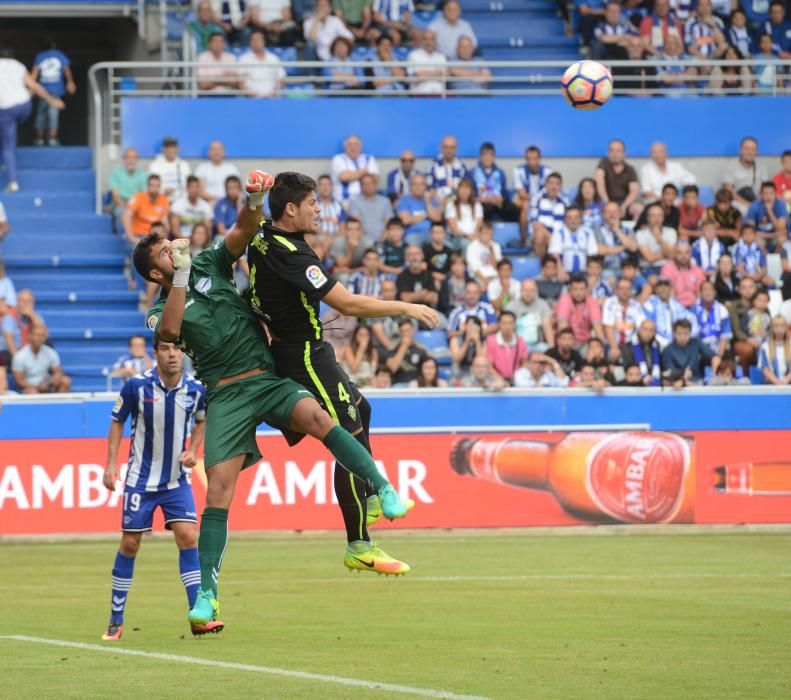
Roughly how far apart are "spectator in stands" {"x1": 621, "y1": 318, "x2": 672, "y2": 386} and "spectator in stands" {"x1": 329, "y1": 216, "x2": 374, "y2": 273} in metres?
3.87

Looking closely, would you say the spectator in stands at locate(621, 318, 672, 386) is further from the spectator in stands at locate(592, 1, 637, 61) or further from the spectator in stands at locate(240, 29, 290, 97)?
the spectator in stands at locate(240, 29, 290, 97)

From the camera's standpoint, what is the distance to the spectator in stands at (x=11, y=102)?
78.5 ft

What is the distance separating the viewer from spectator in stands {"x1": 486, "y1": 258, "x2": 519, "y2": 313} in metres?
21.5

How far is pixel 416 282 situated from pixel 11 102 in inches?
281

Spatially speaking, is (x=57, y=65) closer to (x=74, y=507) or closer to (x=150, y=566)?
(x=74, y=507)

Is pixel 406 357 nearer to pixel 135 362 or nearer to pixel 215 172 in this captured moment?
pixel 135 362

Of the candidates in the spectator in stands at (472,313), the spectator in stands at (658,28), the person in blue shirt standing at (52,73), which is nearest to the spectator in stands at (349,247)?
the spectator in stands at (472,313)

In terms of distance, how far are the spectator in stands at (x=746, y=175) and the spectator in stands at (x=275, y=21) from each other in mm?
7211

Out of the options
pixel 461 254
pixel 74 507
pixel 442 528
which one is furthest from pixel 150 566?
pixel 461 254

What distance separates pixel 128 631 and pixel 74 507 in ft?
24.6

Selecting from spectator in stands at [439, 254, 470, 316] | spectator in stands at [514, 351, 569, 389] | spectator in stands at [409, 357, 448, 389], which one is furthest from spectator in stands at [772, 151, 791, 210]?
spectator in stands at [409, 357, 448, 389]

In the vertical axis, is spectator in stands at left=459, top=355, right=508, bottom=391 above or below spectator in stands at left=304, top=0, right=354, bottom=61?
below

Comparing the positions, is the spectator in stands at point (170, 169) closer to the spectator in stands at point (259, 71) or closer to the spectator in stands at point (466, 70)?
the spectator in stands at point (259, 71)

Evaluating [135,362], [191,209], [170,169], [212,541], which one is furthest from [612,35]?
[212,541]
